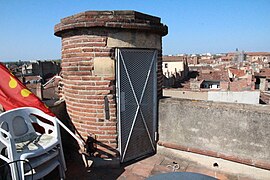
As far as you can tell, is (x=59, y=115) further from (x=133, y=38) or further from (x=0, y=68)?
(x=133, y=38)

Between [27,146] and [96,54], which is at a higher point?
[96,54]

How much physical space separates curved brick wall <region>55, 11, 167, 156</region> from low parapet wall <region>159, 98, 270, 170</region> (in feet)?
4.43

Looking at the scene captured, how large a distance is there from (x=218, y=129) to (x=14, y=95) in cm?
428

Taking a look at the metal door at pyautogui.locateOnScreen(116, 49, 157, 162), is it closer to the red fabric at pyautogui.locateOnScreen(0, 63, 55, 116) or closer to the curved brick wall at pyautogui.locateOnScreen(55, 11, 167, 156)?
the curved brick wall at pyautogui.locateOnScreen(55, 11, 167, 156)

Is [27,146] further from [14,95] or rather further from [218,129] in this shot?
[218,129]

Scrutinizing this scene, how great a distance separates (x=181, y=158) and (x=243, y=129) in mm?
1494

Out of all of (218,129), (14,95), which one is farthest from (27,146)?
(218,129)

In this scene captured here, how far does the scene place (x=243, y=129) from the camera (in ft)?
12.6

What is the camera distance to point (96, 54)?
3900mm

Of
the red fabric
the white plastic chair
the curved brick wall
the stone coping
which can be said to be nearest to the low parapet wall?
the curved brick wall

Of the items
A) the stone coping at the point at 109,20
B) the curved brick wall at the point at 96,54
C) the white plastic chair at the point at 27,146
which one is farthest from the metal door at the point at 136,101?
the white plastic chair at the point at 27,146

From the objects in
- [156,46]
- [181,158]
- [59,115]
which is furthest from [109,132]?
[156,46]

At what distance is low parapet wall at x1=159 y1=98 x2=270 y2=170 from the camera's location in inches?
147

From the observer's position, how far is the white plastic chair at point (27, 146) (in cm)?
297
